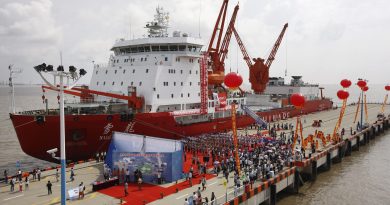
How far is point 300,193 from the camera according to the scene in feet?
71.8

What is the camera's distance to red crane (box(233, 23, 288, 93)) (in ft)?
194

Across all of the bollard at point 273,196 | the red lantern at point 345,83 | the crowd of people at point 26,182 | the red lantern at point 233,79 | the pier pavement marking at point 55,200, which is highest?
the red lantern at point 345,83

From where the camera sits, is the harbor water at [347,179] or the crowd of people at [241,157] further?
the harbor water at [347,179]

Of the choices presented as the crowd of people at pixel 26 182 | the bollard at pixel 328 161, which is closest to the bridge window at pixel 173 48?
the crowd of people at pixel 26 182

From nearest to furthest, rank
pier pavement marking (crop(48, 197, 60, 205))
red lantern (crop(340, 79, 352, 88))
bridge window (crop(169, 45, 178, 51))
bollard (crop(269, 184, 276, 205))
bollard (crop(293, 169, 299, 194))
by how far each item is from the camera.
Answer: pier pavement marking (crop(48, 197, 60, 205)) → bollard (crop(269, 184, 276, 205)) → bollard (crop(293, 169, 299, 194)) → bridge window (crop(169, 45, 178, 51)) → red lantern (crop(340, 79, 352, 88))

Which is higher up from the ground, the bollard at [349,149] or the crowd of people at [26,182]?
the crowd of people at [26,182]

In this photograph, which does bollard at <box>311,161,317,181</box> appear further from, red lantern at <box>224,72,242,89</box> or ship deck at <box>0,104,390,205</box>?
red lantern at <box>224,72,242,89</box>

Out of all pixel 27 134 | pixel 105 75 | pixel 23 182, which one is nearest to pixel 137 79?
pixel 105 75

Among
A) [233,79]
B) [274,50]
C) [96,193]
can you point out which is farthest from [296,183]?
[274,50]

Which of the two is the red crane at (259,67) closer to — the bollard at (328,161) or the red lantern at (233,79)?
the bollard at (328,161)

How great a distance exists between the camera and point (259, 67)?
59.2 m

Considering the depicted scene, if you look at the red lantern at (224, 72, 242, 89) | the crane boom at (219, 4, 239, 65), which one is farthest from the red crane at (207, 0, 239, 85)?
the red lantern at (224, 72, 242, 89)

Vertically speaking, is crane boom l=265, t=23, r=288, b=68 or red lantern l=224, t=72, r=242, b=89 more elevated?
crane boom l=265, t=23, r=288, b=68

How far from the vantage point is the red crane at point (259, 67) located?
194 feet
